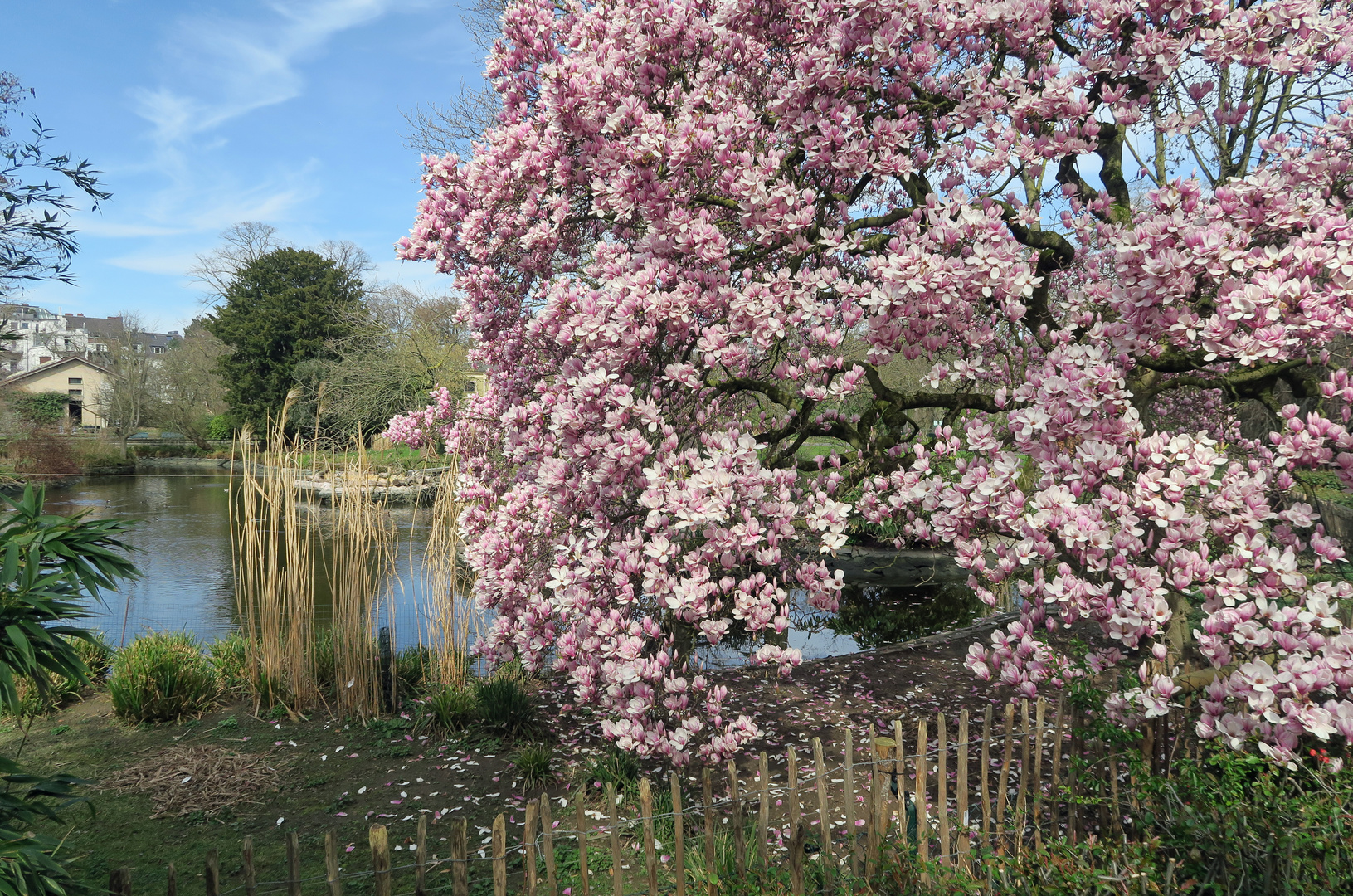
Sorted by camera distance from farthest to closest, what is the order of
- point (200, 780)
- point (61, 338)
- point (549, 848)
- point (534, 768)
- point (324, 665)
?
point (61, 338), point (324, 665), point (200, 780), point (534, 768), point (549, 848)

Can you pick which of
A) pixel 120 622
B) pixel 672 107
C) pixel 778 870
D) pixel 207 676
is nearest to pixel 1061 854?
pixel 778 870

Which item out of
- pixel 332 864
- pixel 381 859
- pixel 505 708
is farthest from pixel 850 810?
pixel 505 708

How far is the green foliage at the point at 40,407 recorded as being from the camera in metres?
26.1

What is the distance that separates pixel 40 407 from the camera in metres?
29.8

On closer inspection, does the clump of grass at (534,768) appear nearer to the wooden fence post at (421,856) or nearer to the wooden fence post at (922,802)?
the wooden fence post at (421,856)

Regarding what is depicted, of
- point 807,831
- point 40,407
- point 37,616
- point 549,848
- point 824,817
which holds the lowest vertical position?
point 807,831

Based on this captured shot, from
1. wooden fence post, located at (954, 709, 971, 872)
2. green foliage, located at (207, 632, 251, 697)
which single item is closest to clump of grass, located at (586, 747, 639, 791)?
wooden fence post, located at (954, 709, 971, 872)

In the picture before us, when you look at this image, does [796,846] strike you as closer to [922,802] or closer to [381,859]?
[922,802]

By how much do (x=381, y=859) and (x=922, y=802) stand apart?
71.8 inches

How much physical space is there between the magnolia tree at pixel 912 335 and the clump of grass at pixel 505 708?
2.95 feet

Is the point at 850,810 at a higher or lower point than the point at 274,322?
lower

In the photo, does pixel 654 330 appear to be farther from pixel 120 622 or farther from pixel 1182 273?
pixel 120 622

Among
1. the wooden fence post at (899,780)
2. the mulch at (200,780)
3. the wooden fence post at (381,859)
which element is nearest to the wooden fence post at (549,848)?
the wooden fence post at (381,859)

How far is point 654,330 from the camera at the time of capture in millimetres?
2990
